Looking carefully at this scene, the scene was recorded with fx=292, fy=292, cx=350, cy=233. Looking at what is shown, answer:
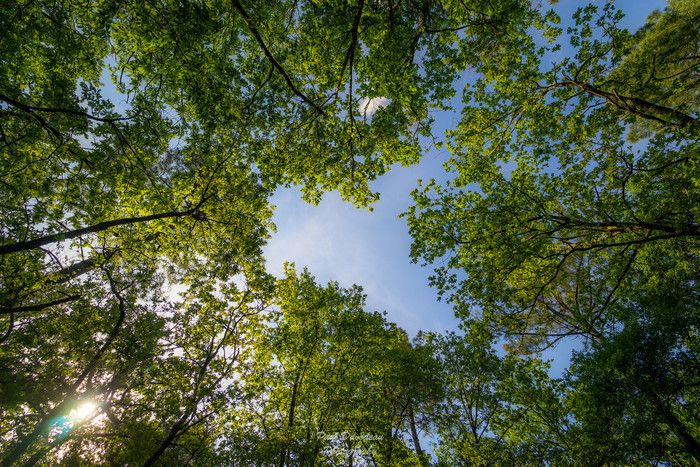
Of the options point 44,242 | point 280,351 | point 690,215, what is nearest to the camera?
point 44,242

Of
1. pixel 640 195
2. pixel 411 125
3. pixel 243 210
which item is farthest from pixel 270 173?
pixel 640 195

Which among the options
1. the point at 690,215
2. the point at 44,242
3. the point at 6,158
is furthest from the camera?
the point at 6,158

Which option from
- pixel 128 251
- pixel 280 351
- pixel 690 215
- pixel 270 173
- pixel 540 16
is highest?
pixel 540 16

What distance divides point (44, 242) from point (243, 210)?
571 cm

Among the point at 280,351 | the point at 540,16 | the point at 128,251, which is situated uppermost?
the point at 540,16

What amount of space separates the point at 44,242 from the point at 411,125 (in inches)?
445

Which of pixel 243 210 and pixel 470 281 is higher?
pixel 243 210

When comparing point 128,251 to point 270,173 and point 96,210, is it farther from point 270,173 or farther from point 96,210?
point 270,173

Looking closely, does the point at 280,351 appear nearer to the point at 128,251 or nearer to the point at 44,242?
the point at 128,251

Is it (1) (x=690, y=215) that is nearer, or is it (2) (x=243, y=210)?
(1) (x=690, y=215)

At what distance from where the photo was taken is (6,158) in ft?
31.9

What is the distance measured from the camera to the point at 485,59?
9.77 metres

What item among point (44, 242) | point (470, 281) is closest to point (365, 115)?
point (470, 281)

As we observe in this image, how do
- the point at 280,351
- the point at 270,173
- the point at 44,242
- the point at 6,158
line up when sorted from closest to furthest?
1. the point at 44,242
2. the point at 6,158
3. the point at 270,173
4. the point at 280,351
